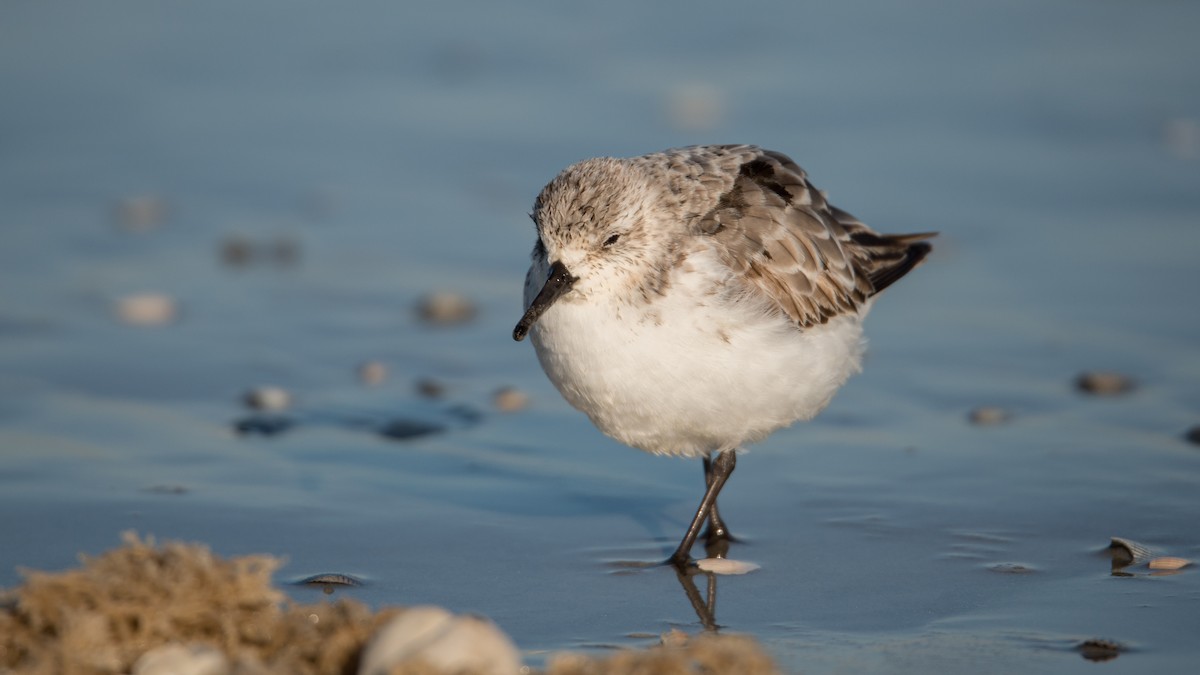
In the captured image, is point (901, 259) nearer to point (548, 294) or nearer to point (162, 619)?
point (548, 294)

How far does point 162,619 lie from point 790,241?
305cm

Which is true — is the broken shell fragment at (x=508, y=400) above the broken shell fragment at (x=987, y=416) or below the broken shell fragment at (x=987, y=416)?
above

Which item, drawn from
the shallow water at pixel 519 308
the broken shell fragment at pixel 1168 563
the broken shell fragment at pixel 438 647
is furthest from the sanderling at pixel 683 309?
the broken shell fragment at pixel 438 647

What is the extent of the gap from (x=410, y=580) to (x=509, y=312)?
3.08m

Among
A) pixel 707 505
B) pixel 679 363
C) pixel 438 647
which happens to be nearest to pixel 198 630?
pixel 438 647

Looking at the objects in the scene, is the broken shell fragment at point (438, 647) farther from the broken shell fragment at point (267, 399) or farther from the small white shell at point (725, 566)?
the broken shell fragment at point (267, 399)

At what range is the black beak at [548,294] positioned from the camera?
17.0 feet

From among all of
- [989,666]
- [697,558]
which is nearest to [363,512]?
[697,558]

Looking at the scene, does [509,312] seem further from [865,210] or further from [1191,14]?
[1191,14]

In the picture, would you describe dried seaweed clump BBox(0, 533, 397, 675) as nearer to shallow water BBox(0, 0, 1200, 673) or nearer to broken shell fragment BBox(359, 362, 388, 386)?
shallow water BBox(0, 0, 1200, 673)

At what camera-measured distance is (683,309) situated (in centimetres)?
529

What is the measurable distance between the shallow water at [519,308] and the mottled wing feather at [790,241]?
0.82m

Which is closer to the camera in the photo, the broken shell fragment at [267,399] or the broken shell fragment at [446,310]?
the broken shell fragment at [267,399]

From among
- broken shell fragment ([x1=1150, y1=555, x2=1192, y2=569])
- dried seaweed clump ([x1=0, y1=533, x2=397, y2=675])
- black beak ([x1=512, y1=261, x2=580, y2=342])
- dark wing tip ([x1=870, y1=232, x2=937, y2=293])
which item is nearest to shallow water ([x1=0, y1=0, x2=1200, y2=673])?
broken shell fragment ([x1=1150, y1=555, x2=1192, y2=569])
